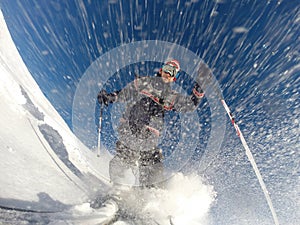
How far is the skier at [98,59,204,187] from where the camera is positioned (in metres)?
4.02

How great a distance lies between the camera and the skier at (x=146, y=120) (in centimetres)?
402

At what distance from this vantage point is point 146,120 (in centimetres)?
403

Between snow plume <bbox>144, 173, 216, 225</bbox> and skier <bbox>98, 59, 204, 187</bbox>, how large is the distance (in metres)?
0.39

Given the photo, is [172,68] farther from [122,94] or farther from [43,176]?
[43,176]

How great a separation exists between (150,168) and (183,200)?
5.39 ft

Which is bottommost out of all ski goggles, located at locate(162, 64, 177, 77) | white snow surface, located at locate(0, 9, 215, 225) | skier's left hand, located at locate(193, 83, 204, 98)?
white snow surface, located at locate(0, 9, 215, 225)

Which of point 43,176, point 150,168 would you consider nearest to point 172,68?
point 150,168

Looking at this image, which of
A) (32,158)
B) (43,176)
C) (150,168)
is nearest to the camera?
(43,176)

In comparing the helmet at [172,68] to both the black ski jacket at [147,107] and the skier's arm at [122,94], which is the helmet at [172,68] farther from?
the skier's arm at [122,94]

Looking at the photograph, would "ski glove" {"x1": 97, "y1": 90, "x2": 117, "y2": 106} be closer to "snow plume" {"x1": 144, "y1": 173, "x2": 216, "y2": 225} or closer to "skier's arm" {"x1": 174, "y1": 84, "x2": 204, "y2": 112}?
"skier's arm" {"x1": 174, "y1": 84, "x2": 204, "y2": 112}

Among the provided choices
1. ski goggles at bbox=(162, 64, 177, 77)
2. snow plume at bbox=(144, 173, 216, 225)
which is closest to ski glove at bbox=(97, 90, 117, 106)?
ski goggles at bbox=(162, 64, 177, 77)

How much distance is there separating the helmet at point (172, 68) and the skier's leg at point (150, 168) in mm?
1346

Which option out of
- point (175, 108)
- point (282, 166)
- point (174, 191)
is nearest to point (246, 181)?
point (282, 166)

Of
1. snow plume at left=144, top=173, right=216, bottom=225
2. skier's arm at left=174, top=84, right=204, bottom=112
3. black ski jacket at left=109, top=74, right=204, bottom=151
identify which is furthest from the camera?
skier's arm at left=174, top=84, right=204, bottom=112
